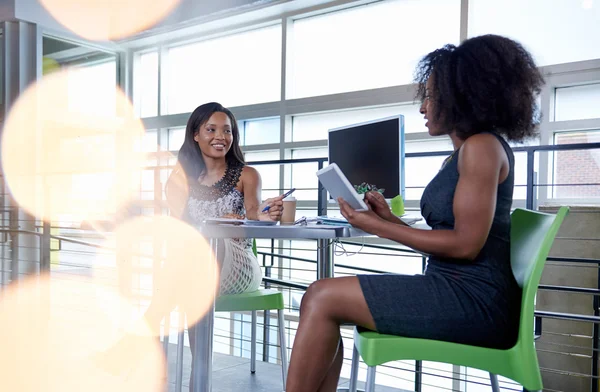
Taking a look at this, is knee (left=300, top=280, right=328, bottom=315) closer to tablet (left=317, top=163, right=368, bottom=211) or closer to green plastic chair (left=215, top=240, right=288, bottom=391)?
tablet (left=317, top=163, right=368, bottom=211)

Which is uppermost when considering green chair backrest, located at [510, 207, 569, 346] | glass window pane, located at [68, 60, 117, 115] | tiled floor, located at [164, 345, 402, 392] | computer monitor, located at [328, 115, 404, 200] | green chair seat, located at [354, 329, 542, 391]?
glass window pane, located at [68, 60, 117, 115]

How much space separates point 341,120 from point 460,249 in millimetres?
3938

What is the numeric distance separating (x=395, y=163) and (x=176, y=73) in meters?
4.62

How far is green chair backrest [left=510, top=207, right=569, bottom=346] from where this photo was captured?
105 centimetres

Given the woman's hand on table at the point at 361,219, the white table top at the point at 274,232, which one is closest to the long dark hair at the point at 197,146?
the white table top at the point at 274,232

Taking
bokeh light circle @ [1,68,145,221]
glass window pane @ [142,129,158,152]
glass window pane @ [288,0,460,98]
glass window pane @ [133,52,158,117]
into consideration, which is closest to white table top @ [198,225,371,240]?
glass window pane @ [288,0,460,98]

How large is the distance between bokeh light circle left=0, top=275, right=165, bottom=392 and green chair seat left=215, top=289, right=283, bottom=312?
13.7 inches

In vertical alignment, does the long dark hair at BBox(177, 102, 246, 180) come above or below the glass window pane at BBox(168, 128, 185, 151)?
below

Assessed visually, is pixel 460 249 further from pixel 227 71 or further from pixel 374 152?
pixel 227 71

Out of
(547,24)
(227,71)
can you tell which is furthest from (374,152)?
(227,71)

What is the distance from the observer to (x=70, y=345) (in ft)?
9.90

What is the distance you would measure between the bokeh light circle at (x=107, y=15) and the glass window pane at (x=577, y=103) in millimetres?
A: 3495

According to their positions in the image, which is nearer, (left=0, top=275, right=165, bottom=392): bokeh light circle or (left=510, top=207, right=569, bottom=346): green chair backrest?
(left=510, top=207, right=569, bottom=346): green chair backrest

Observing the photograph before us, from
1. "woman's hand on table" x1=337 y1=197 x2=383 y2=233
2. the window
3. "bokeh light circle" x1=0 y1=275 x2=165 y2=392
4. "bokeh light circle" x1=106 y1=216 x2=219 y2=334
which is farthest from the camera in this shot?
the window
